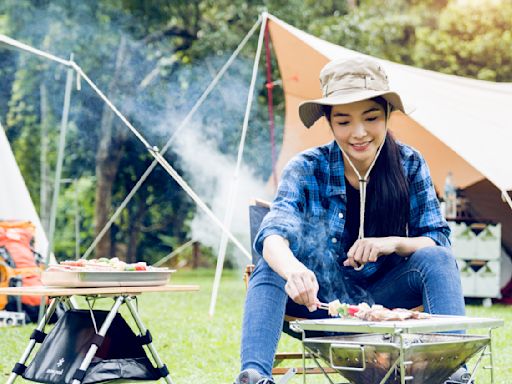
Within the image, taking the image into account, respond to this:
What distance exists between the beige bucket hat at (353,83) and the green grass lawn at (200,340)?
1225 millimetres

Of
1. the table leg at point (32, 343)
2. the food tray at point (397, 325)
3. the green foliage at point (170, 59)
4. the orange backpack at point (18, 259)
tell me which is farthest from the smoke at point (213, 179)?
the food tray at point (397, 325)

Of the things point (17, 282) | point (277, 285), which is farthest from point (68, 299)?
point (17, 282)

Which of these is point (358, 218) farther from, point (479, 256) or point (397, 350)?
point (479, 256)

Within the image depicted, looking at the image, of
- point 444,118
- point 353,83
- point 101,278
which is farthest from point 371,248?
point 444,118

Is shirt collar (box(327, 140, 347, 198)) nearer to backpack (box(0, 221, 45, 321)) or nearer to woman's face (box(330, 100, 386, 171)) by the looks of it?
woman's face (box(330, 100, 386, 171))

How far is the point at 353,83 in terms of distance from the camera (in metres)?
2.04

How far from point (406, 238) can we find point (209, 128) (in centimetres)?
863

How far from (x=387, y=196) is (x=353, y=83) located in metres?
0.28

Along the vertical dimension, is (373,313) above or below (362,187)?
below

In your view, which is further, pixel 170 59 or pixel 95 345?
pixel 170 59

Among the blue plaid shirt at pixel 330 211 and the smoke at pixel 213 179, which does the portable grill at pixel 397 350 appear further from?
the smoke at pixel 213 179

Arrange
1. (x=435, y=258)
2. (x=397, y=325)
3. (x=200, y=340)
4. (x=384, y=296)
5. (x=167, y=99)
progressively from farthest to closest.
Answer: (x=167, y=99) → (x=200, y=340) → (x=384, y=296) → (x=435, y=258) → (x=397, y=325)

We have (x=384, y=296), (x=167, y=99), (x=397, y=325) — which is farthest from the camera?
(x=167, y=99)

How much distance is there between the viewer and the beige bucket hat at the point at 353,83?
201 centimetres
